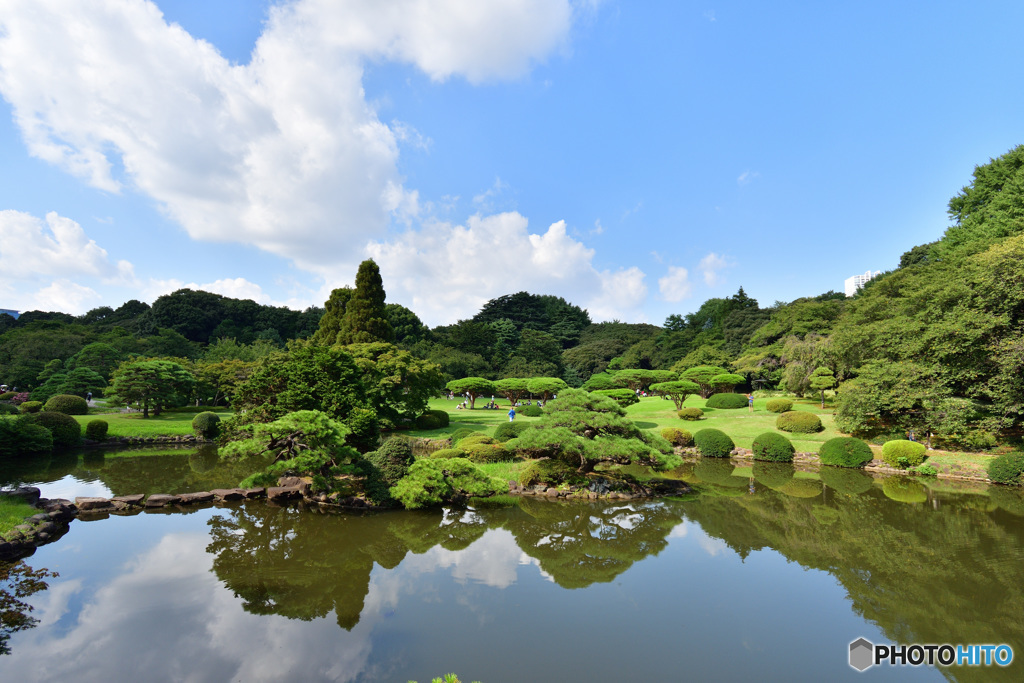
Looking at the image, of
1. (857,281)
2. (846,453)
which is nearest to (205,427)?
(846,453)

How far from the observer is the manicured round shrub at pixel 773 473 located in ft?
49.9

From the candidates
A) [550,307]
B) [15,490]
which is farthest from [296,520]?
[550,307]

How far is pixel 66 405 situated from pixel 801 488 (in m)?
33.0

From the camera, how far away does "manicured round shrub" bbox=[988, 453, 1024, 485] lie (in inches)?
547

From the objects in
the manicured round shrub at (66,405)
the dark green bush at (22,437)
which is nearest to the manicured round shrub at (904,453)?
the dark green bush at (22,437)

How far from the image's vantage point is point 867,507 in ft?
39.8

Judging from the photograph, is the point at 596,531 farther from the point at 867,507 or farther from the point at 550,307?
the point at 550,307

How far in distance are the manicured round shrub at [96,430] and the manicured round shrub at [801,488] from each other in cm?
2660

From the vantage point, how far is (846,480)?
1542cm

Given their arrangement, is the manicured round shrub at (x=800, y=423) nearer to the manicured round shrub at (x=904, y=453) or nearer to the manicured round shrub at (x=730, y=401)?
the manicured round shrub at (x=904, y=453)

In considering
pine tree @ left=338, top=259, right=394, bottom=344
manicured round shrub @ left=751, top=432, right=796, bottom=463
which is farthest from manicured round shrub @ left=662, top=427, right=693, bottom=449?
pine tree @ left=338, top=259, right=394, bottom=344

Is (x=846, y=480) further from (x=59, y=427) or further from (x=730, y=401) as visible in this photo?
(x=59, y=427)

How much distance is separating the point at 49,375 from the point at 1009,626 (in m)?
44.3

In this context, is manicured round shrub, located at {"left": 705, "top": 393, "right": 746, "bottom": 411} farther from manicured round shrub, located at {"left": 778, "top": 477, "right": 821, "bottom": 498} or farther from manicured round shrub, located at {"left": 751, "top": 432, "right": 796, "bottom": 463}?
manicured round shrub, located at {"left": 778, "top": 477, "right": 821, "bottom": 498}
